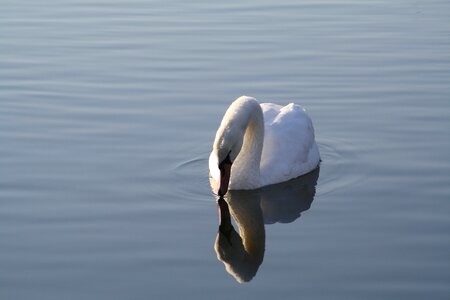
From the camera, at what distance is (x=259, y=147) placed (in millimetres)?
12875

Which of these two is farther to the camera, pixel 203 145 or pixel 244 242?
pixel 203 145

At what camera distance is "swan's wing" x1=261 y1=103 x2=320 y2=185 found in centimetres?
1293

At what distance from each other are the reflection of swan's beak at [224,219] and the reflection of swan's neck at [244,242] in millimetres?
40

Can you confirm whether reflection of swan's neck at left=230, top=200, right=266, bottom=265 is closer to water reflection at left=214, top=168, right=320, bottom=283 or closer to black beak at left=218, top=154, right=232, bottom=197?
water reflection at left=214, top=168, right=320, bottom=283

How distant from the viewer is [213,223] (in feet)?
37.8

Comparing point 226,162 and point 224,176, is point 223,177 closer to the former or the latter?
point 224,176

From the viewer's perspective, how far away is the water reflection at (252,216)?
1072cm

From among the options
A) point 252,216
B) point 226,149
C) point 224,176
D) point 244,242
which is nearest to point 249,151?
point 226,149

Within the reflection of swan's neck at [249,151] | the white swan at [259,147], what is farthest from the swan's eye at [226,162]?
the reflection of swan's neck at [249,151]

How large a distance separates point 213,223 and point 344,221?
1.17 metres

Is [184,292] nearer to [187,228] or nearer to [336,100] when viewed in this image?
[187,228]

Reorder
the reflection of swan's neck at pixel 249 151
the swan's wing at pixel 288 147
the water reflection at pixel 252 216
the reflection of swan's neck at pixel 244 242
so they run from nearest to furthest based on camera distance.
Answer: the reflection of swan's neck at pixel 244 242
the water reflection at pixel 252 216
the reflection of swan's neck at pixel 249 151
the swan's wing at pixel 288 147

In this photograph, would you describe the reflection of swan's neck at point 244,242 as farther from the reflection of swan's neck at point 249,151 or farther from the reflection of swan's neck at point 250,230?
the reflection of swan's neck at point 249,151

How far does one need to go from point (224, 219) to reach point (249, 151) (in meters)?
1.24
